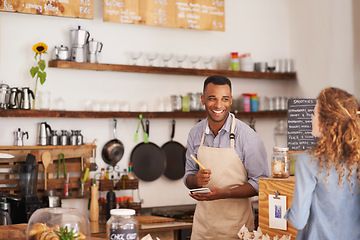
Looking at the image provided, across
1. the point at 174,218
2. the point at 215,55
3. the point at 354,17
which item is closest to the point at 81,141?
the point at 174,218

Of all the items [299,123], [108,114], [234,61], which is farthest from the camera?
[234,61]

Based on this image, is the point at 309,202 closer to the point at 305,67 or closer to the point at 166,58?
the point at 166,58

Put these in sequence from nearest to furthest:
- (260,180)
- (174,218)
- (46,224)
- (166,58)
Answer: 1. (46,224)
2. (260,180)
3. (174,218)
4. (166,58)

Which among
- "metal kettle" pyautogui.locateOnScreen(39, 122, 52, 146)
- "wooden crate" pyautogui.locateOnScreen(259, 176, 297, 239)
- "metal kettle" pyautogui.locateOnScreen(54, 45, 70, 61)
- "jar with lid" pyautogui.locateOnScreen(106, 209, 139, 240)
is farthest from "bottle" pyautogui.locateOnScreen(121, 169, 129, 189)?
"jar with lid" pyautogui.locateOnScreen(106, 209, 139, 240)

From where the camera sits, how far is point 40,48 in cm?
483

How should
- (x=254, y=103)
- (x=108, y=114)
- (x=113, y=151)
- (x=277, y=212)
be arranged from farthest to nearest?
(x=254, y=103) → (x=113, y=151) → (x=108, y=114) → (x=277, y=212)

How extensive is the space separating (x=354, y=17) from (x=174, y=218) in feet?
8.92

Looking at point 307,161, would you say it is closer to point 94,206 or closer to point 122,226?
point 122,226

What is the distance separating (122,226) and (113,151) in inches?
122

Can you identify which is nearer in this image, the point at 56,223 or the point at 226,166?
the point at 56,223

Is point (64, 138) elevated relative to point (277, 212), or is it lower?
elevated

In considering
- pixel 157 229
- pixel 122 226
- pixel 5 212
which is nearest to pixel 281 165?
pixel 122 226

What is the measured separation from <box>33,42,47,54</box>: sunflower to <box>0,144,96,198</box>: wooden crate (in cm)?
82

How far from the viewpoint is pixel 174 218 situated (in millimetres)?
5109
